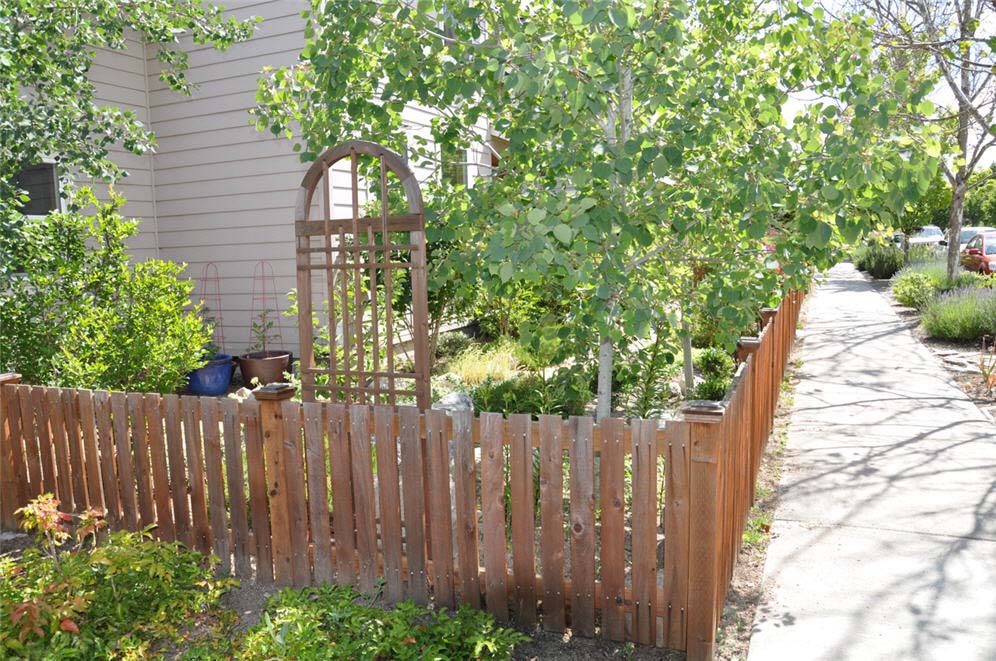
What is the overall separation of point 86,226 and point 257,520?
10.8 feet

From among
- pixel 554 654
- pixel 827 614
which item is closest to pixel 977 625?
pixel 827 614

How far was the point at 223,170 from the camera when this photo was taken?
8883 mm

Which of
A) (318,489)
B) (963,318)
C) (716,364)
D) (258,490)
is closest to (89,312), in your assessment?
(258,490)

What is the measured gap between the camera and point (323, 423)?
3766mm

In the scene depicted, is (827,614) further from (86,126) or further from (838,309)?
(838,309)

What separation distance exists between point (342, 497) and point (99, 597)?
3.97 feet

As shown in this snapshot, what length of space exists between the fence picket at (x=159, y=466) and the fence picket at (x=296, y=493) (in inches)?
32.2

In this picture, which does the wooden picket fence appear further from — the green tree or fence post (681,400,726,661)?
the green tree

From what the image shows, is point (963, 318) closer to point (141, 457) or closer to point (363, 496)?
point (363, 496)

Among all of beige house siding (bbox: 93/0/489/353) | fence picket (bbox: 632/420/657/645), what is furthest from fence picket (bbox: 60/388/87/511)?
beige house siding (bbox: 93/0/489/353)

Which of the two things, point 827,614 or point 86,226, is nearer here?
point 827,614

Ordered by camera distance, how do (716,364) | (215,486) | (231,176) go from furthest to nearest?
(231,176) → (716,364) → (215,486)

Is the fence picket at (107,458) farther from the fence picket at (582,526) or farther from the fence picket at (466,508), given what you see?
the fence picket at (582,526)

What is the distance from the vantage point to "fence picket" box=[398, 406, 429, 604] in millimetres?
3537
